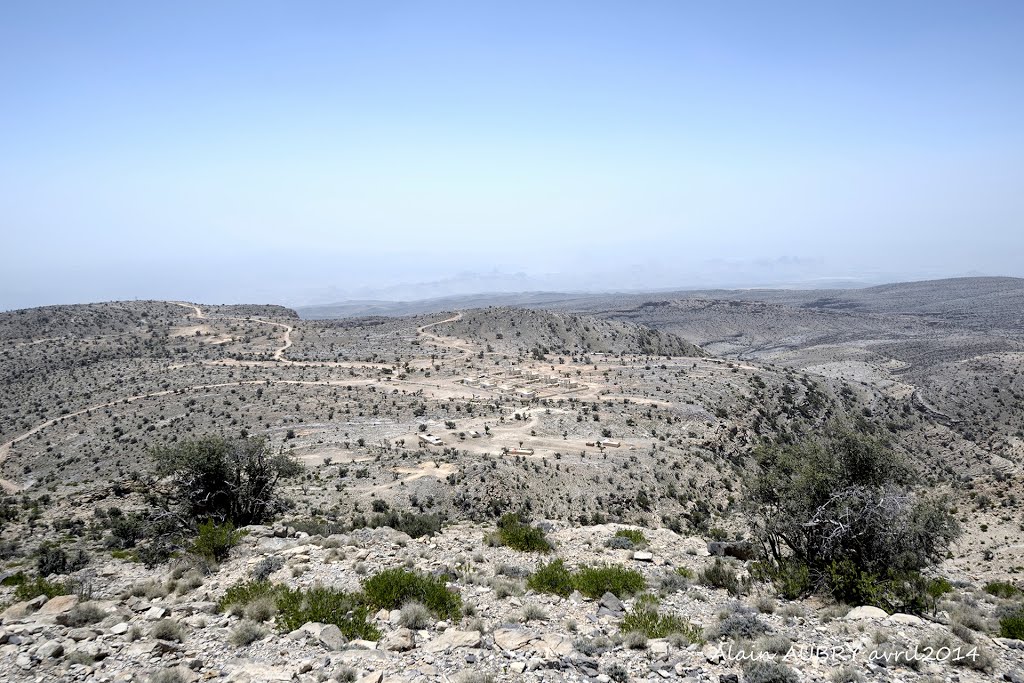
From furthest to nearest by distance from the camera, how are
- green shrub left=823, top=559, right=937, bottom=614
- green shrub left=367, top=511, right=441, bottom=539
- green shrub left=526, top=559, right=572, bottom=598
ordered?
green shrub left=367, top=511, right=441, bottom=539, green shrub left=526, top=559, right=572, bottom=598, green shrub left=823, top=559, right=937, bottom=614

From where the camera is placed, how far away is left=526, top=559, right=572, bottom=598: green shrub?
10.1m

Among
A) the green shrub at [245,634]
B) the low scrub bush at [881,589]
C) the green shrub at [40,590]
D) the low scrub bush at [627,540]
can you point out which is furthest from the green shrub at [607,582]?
the green shrub at [40,590]

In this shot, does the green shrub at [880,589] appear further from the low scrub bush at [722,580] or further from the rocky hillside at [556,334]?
the rocky hillside at [556,334]

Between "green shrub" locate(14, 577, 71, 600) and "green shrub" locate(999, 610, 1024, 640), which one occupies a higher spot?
"green shrub" locate(14, 577, 71, 600)

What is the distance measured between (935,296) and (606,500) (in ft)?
595

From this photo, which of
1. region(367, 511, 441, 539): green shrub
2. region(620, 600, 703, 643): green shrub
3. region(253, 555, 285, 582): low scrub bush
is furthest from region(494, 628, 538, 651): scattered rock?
region(367, 511, 441, 539): green shrub

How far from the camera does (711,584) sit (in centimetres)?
1111

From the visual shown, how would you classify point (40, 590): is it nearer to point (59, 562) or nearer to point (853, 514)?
point (59, 562)

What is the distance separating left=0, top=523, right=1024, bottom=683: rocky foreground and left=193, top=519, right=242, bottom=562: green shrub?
807mm

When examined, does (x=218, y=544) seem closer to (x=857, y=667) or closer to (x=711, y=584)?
(x=711, y=584)

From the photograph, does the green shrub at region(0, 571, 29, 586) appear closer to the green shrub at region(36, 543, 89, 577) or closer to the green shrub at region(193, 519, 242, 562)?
the green shrub at region(36, 543, 89, 577)

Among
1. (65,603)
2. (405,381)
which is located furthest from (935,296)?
(65,603)

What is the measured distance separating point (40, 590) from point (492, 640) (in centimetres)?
843

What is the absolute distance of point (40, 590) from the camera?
9789 mm
